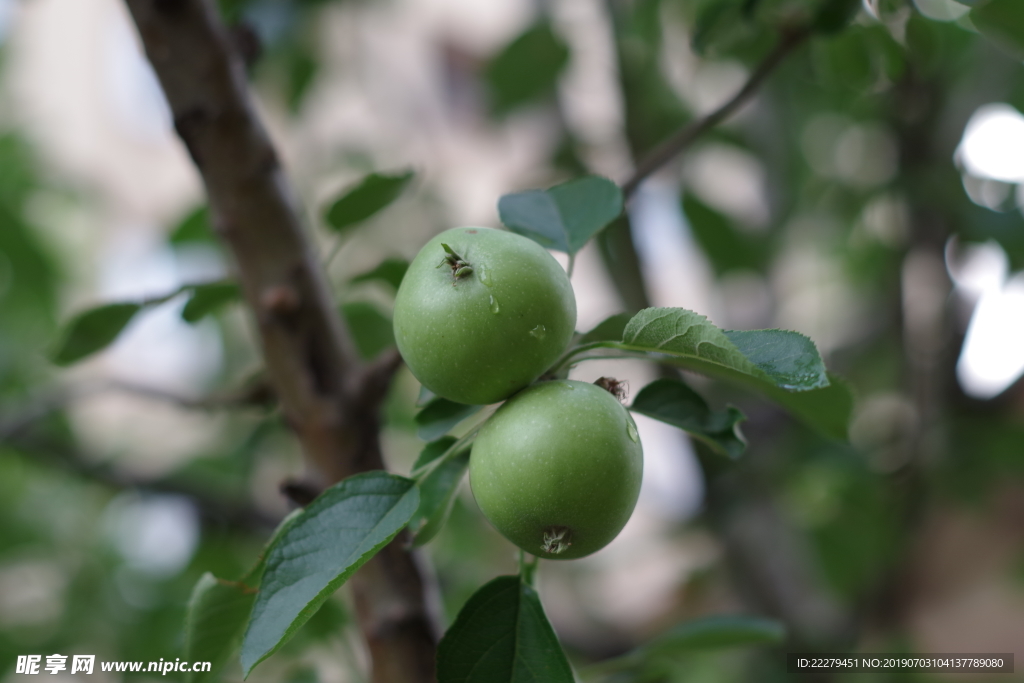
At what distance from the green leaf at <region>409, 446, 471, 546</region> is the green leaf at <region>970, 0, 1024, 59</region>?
1.59ft

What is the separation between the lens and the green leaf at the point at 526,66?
1.15m

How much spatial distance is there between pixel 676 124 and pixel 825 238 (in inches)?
26.5

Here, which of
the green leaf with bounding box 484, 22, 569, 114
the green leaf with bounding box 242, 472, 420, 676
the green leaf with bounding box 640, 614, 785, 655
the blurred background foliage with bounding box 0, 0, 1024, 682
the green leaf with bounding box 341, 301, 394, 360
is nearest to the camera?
the green leaf with bounding box 242, 472, 420, 676

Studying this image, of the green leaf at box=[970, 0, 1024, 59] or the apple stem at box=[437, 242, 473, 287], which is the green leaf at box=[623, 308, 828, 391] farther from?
the green leaf at box=[970, 0, 1024, 59]

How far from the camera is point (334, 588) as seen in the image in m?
0.34

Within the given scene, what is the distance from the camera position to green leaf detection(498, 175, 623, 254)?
49cm

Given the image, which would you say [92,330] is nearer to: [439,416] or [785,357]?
[439,416]

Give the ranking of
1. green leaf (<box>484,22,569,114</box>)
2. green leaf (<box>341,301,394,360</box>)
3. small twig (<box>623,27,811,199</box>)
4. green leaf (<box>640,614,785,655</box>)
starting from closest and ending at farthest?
1. small twig (<box>623,27,811,199</box>)
2. green leaf (<box>640,614,785,655</box>)
3. green leaf (<box>341,301,394,360</box>)
4. green leaf (<box>484,22,569,114</box>)

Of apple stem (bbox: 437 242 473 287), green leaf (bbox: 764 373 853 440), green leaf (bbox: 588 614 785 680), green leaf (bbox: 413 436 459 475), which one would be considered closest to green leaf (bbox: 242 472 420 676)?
green leaf (bbox: 413 436 459 475)

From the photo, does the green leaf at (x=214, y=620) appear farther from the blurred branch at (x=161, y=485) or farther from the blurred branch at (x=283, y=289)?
the blurred branch at (x=161, y=485)

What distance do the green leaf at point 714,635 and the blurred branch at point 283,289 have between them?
0.25 meters

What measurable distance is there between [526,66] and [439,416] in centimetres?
87

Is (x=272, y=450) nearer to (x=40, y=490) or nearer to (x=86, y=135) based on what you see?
(x=40, y=490)

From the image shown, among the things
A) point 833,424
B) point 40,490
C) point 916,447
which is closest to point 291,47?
point 833,424
